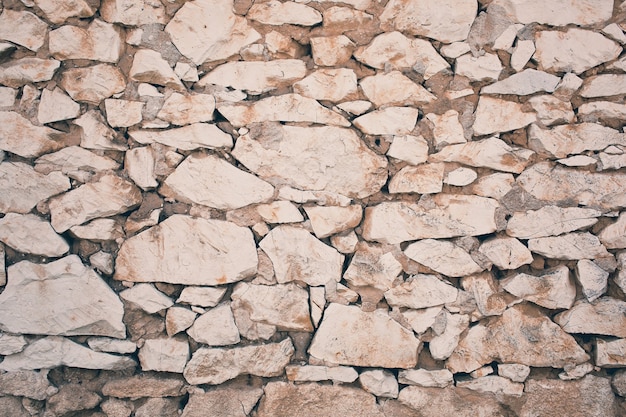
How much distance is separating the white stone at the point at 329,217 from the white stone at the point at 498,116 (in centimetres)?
61

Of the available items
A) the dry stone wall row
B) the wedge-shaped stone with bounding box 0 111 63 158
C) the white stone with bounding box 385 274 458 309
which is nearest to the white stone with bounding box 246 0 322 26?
the dry stone wall row

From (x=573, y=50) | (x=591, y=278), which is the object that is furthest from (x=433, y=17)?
(x=591, y=278)

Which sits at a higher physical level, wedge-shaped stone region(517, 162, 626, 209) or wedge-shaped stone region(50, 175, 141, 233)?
wedge-shaped stone region(517, 162, 626, 209)

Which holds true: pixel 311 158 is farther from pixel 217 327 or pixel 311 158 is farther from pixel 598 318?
pixel 598 318

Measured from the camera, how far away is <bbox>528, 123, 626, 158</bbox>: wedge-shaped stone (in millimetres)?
2375

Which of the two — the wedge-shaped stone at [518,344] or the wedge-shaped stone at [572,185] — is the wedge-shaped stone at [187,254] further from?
the wedge-shaped stone at [572,185]

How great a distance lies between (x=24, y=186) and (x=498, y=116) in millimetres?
1919

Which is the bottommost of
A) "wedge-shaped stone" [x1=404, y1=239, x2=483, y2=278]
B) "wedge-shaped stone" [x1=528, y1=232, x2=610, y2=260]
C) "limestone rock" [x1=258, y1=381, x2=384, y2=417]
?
"limestone rock" [x1=258, y1=381, x2=384, y2=417]

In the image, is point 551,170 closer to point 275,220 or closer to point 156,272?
point 275,220

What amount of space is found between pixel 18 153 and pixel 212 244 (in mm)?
855

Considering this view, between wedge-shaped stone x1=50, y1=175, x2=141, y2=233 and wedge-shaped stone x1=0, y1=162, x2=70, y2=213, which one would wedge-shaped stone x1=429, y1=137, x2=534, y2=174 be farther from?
wedge-shaped stone x1=0, y1=162, x2=70, y2=213

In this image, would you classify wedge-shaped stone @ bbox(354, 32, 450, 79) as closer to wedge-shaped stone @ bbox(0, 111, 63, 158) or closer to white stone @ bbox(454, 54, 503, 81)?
white stone @ bbox(454, 54, 503, 81)

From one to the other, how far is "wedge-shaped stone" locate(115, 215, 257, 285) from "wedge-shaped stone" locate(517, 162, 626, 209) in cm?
116

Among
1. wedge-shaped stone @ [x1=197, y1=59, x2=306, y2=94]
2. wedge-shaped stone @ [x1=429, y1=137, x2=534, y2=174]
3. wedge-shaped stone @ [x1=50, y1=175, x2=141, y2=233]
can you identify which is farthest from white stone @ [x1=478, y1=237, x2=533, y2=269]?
wedge-shaped stone @ [x1=50, y1=175, x2=141, y2=233]
